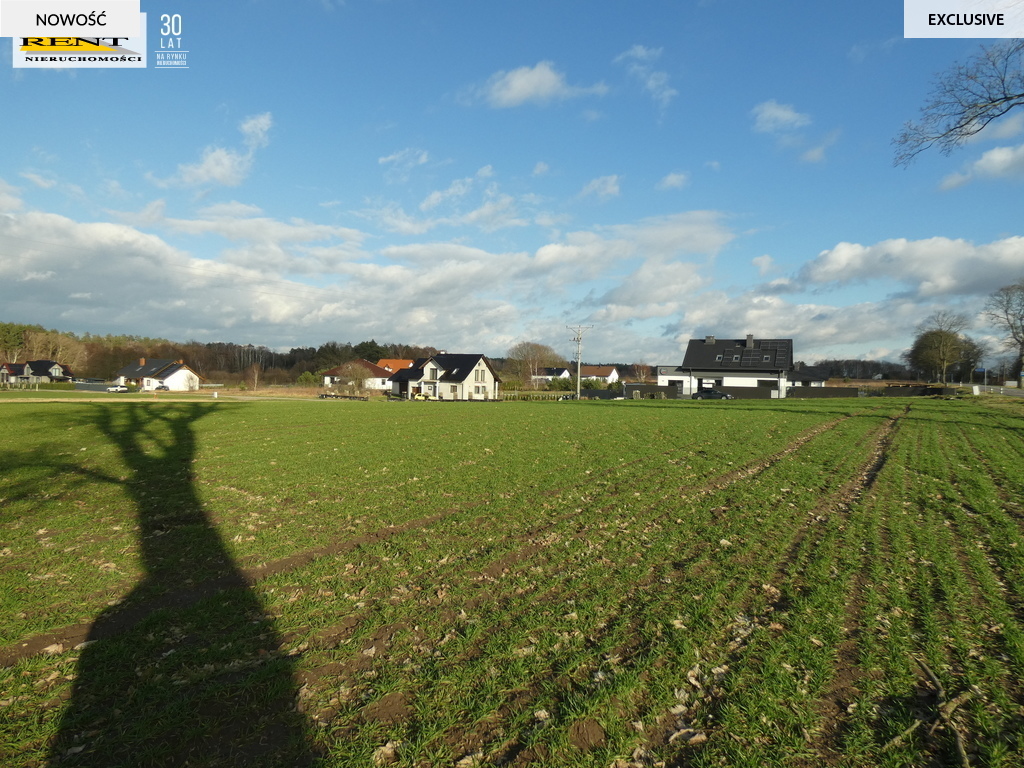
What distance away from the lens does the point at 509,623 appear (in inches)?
195

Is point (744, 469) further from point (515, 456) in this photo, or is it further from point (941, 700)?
point (941, 700)

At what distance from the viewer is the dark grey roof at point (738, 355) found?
71.9m

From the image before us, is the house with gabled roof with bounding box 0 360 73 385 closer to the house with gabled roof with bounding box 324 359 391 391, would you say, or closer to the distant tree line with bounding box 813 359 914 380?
the house with gabled roof with bounding box 324 359 391 391

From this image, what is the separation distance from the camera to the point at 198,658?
4297mm

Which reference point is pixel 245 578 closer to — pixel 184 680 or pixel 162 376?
pixel 184 680

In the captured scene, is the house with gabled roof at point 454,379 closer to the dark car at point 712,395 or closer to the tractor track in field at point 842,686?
the dark car at point 712,395

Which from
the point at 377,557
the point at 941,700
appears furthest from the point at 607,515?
the point at 941,700

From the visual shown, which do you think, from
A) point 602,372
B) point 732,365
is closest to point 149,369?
point 732,365

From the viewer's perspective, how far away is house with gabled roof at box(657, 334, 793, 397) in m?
70.9

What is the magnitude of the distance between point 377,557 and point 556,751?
390cm

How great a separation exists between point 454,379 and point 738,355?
4070 cm

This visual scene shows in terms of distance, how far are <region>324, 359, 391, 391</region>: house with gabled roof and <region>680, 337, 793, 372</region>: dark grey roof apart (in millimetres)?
46332

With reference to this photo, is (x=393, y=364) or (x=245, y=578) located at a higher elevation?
(x=393, y=364)

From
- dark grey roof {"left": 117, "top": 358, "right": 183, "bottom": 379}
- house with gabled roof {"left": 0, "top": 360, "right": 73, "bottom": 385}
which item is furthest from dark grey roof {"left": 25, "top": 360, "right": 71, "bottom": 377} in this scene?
dark grey roof {"left": 117, "top": 358, "right": 183, "bottom": 379}
